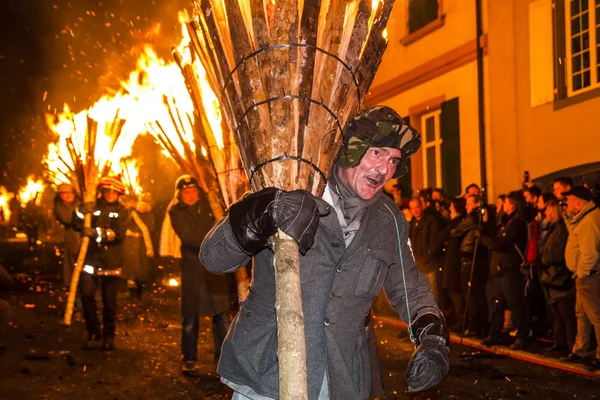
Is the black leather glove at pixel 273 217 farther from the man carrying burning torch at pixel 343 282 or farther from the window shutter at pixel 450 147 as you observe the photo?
the window shutter at pixel 450 147

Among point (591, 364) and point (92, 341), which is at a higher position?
point (92, 341)

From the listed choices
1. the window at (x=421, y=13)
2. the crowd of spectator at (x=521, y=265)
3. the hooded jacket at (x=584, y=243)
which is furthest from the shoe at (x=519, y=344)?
the window at (x=421, y=13)

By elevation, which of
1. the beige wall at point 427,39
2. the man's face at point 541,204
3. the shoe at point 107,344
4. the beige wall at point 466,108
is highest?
the beige wall at point 427,39

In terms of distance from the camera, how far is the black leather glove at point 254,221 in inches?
129

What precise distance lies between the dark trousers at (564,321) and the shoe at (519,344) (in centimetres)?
41

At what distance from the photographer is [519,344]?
413 inches

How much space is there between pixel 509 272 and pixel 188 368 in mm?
4452

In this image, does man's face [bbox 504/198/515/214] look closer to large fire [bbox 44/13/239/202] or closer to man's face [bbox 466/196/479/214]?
man's face [bbox 466/196/479/214]

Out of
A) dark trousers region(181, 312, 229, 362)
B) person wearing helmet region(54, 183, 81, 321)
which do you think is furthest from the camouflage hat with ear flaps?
person wearing helmet region(54, 183, 81, 321)

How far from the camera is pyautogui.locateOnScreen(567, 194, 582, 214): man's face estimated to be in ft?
31.6

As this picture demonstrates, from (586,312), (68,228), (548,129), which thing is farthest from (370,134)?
(548,129)

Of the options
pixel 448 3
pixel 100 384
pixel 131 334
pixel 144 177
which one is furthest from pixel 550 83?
pixel 144 177

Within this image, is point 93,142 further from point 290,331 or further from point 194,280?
point 290,331

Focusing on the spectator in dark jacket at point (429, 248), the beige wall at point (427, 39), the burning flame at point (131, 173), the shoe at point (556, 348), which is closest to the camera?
the shoe at point (556, 348)
